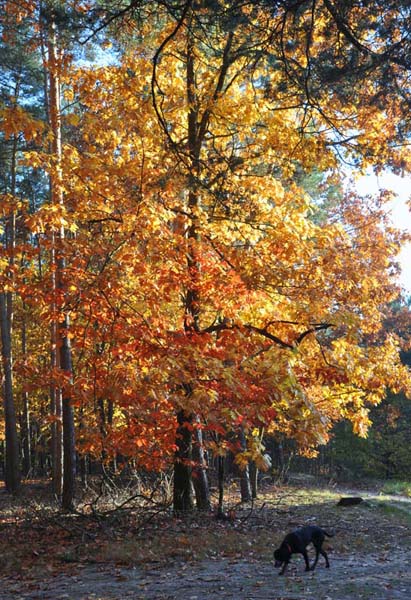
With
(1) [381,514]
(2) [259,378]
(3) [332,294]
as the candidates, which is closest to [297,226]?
(3) [332,294]

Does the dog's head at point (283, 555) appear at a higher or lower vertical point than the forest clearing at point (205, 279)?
lower

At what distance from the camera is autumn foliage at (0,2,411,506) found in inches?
291

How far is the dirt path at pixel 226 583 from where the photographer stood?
591 centimetres

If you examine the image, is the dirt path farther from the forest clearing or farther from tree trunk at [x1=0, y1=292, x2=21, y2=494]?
tree trunk at [x1=0, y1=292, x2=21, y2=494]

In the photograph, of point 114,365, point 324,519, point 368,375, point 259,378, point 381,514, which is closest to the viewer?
point 259,378

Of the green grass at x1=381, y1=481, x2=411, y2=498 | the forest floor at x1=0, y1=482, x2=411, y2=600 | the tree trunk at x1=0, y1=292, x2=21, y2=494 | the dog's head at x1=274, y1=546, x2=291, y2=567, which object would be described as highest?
the tree trunk at x1=0, y1=292, x2=21, y2=494

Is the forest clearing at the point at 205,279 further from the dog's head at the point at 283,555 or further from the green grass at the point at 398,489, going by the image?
the green grass at the point at 398,489

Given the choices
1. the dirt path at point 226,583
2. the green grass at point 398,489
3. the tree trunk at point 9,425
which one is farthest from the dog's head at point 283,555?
the green grass at point 398,489

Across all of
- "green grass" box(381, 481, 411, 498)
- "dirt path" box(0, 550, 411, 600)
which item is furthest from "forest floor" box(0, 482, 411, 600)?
"green grass" box(381, 481, 411, 498)

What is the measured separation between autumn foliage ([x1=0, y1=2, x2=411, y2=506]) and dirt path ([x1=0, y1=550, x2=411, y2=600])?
139cm

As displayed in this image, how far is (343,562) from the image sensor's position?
25.3 feet

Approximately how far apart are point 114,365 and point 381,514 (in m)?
8.10

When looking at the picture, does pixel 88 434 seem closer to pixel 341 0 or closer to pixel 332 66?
pixel 332 66

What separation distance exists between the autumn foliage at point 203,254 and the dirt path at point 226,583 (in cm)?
139
